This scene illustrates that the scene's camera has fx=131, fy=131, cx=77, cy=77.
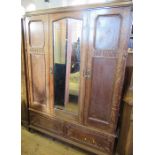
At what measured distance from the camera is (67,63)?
1648 millimetres

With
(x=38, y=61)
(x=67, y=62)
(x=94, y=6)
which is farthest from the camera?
(x=38, y=61)

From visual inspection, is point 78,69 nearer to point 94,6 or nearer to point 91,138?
point 94,6

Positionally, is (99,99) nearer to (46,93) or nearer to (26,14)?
(46,93)

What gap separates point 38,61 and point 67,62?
1.45 ft

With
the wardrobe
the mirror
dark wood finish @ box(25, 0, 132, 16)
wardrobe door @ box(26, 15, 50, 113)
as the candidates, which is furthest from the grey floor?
dark wood finish @ box(25, 0, 132, 16)

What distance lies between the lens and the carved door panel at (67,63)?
4.93 feet

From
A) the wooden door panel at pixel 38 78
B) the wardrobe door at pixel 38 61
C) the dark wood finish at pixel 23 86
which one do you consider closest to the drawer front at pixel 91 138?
the wardrobe door at pixel 38 61

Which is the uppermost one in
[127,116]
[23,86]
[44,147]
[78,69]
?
[78,69]

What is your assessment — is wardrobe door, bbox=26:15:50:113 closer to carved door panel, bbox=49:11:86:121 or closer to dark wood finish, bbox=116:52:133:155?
carved door panel, bbox=49:11:86:121

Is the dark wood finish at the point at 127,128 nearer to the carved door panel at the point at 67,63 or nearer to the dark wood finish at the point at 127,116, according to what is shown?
the dark wood finish at the point at 127,116

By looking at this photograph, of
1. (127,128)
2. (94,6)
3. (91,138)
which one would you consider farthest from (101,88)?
(94,6)
